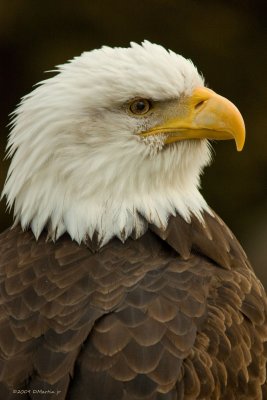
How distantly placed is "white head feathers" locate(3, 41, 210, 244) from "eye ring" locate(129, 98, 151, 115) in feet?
0.11

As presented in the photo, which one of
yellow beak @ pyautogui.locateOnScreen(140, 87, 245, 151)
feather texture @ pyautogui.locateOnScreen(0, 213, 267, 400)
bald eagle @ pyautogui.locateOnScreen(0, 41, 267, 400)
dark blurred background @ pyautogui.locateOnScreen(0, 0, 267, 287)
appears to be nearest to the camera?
feather texture @ pyautogui.locateOnScreen(0, 213, 267, 400)

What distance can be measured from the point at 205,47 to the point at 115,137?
4.49 m

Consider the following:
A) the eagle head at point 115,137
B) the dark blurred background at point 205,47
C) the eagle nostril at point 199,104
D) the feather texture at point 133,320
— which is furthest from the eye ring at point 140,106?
the dark blurred background at point 205,47

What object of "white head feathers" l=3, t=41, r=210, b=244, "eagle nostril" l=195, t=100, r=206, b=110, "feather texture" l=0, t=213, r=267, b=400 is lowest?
"feather texture" l=0, t=213, r=267, b=400

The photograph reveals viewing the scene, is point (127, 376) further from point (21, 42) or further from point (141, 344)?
point (21, 42)

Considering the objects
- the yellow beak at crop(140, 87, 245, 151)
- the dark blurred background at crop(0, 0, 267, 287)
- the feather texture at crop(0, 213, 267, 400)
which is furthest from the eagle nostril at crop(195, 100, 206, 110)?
the dark blurred background at crop(0, 0, 267, 287)

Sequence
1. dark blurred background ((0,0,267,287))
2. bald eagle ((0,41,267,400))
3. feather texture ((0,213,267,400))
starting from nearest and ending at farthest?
feather texture ((0,213,267,400)), bald eagle ((0,41,267,400)), dark blurred background ((0,0,267,287))

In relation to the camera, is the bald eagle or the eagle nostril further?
the eagle nostril

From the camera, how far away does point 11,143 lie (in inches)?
201

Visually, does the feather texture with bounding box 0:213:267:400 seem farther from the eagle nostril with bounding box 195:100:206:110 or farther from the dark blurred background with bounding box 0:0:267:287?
the dark blurred background with bounding box 0:0:267:287

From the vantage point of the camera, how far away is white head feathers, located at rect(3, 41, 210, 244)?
493 centimetres

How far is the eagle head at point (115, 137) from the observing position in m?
4.92

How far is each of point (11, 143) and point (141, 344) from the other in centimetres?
121

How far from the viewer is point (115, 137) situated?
4965 millimetres
